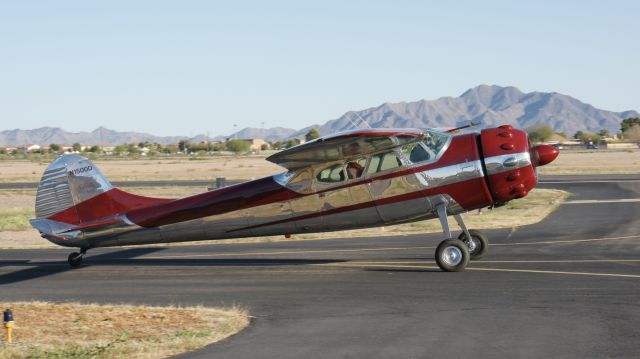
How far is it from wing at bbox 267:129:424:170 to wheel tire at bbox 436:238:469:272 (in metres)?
2.28

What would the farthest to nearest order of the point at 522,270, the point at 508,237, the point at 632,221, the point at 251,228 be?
the point at 632,221 < the point at 508,237 < the point at 251,228 < the point at 522,270

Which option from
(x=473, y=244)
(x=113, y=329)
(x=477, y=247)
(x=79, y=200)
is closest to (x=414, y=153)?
(x=473, y=244)

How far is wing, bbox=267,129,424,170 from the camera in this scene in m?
15.2

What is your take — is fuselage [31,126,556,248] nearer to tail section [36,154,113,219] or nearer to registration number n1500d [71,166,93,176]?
tail section [36,154,113,219]

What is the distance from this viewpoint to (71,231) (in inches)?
704

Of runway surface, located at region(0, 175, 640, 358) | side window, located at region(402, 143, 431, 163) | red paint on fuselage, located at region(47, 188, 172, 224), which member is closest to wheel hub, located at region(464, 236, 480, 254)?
runway surface, located at region(0, 175, 640, 358)

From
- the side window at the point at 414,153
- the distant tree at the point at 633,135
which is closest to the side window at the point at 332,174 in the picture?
the side window at the point at 414,153

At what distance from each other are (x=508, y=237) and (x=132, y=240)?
10473 millimetres

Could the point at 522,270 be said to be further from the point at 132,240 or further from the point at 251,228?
the point at 132,240

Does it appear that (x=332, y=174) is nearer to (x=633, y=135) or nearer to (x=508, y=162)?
(x=508, y=162)

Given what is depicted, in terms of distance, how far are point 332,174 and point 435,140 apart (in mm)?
2289

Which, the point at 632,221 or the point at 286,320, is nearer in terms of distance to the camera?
the point at 286,320

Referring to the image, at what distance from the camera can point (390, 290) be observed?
13914 mm

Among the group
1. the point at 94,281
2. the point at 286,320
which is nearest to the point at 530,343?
the point at 286,320
